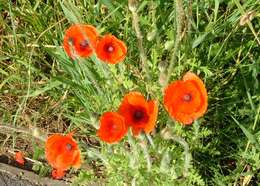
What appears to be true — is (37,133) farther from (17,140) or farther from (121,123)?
(17,140)

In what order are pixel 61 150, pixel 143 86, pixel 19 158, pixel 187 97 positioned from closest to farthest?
pixel 187 97
pixel 61 150
pixel 143 86
pixel 19 158

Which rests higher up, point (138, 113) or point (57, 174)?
point (57, 174)

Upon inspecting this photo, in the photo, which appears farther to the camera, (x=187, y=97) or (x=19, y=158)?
(x=19, y=158)

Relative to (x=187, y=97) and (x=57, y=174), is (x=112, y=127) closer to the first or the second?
(x=187, y=97)

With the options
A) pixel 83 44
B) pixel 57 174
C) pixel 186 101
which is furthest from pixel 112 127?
pixel 57 174

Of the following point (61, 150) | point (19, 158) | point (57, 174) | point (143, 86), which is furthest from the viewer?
point (19, 158)

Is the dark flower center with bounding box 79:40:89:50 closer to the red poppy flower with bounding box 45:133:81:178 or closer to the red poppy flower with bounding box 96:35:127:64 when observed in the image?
the red poppy flower with bounding box 96:35:127:64

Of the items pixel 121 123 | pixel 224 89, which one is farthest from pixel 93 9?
pixel 121 123
